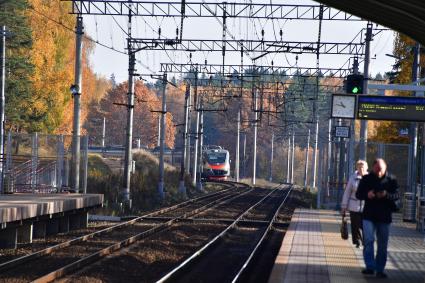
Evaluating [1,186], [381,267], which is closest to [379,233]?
[381,267]

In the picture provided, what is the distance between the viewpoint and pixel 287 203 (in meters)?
52.3

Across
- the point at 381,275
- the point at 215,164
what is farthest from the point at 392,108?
the point at 215,164

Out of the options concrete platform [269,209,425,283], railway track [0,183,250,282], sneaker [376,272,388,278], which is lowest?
railway track [0,183,250,282]

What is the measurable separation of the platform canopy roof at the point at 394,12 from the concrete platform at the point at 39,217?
30.4 ft

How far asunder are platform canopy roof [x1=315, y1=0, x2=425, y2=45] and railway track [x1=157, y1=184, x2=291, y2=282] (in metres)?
5.01

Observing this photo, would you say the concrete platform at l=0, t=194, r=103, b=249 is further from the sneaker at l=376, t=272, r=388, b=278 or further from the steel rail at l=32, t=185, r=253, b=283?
the sneaker at l=376, t=272, r=388, b=278

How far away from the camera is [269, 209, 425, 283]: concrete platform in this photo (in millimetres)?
15469

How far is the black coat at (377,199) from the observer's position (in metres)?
14.3

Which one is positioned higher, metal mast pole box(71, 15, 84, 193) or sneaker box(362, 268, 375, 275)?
metal mast pole box(71, 15, 84, 193)

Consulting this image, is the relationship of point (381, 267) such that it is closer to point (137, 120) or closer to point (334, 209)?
point (334, 209)

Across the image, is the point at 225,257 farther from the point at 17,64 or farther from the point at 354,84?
the point at 17,64

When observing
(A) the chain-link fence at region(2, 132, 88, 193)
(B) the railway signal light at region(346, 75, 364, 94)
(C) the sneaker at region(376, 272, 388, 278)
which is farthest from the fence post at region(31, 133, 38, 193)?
(C) the sneaker at region(376, 272, 388, 278)

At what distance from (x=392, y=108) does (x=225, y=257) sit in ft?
18.9

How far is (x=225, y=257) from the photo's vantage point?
854 inches
